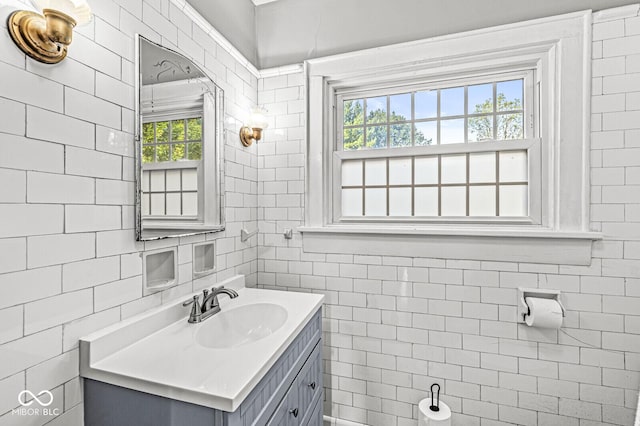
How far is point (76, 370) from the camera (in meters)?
0.94

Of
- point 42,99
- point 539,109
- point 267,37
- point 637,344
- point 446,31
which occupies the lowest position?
point 637,344

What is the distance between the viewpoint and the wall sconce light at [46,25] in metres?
0.79

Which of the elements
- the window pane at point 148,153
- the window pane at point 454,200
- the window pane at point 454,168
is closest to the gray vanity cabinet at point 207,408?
the window pane at point 148,153

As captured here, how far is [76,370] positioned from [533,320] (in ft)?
6.21

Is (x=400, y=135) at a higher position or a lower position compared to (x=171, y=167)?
higher

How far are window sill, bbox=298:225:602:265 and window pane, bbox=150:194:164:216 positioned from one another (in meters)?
0.85

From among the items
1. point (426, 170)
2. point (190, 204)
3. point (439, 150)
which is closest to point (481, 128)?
point (439, 150)

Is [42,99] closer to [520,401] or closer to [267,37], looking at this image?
[267,37]

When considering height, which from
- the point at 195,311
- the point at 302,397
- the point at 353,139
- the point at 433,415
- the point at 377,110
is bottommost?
the point at 433,415

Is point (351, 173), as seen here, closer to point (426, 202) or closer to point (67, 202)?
point (426, 202)

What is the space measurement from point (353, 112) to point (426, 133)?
0.48m

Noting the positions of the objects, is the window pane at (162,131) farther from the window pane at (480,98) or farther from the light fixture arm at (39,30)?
the window pane at (480,98)

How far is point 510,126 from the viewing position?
1676 millimetres

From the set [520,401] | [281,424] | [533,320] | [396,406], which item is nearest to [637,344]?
[533,320]
